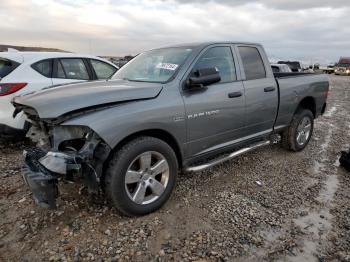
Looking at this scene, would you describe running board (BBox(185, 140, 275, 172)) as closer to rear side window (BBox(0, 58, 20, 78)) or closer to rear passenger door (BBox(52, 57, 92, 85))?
rear passenger door (BBox(52, 57, 92, 85))

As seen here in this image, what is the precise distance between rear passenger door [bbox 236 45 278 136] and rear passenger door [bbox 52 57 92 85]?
3.16 meters

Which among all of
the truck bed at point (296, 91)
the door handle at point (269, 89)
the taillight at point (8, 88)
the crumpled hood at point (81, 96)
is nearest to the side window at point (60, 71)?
the taillight at point (8, 88)

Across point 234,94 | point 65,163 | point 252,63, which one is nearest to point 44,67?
point 65,163

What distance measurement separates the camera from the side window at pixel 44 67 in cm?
542

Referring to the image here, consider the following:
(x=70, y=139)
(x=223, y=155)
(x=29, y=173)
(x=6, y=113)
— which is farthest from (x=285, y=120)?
(x=6, y=113)

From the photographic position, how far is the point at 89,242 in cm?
301

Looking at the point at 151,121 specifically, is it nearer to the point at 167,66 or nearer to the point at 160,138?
the point at 160,138

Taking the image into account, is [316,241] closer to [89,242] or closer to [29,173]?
[89,242]

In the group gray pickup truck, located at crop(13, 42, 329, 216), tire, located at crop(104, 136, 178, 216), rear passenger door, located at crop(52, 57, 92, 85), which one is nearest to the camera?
gray pickup truck, located at crop(13, 42, 329, 216)

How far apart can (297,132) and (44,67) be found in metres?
4.62

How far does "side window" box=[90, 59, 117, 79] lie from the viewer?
6.50 meters

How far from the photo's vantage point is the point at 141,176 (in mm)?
3324

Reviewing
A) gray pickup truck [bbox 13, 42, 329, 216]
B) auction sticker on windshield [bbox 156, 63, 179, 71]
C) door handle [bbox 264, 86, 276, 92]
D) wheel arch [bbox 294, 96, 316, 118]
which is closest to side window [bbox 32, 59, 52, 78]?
gray pickup truck [bbox 13, 42, 329, 216]

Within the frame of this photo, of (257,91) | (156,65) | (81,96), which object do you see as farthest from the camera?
(257,91)
